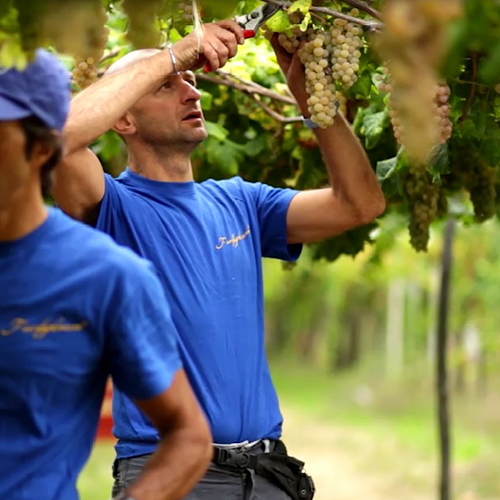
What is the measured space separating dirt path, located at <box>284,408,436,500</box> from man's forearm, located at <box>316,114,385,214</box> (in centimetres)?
1076

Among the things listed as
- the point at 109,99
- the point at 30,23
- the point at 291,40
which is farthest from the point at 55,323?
the point at 291,40

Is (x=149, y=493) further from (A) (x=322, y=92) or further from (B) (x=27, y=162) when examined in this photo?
(A) (x=322, y=92)

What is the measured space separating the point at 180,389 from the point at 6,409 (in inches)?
13.3

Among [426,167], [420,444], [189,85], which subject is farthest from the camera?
[420,444]

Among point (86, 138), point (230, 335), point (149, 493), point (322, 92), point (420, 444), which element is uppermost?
point (420, 444)

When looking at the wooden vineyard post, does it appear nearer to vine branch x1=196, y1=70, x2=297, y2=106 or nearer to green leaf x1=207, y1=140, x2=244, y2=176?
green leaf x1=207, y1=140, x2=244, y2=176

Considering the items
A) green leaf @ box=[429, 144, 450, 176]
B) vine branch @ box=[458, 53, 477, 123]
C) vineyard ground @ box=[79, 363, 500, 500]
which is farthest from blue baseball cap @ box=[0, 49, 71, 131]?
vineyard ground @ box=[79, 363, 500, 500]

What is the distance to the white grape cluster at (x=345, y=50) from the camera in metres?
3.42

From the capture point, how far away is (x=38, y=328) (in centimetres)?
224

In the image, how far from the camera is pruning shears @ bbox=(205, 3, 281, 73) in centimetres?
345

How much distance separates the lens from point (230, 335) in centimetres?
356

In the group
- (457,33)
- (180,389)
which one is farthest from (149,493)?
(457,33)

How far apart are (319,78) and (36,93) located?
143cm

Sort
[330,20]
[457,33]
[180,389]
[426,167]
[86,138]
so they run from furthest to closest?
1. [426,167]
2. [330,20]
3. [86,138]
4. [180,389]
5. [457,33]
